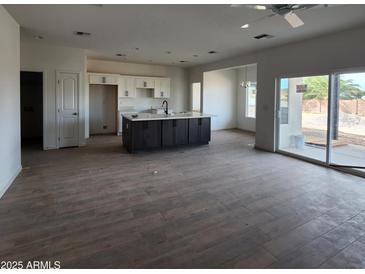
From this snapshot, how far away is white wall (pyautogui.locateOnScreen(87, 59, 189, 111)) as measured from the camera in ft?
28.9

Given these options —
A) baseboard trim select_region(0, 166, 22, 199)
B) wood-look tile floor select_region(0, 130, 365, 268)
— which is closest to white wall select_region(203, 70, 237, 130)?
wood-look tile floor select_region(0, 130, 365, 268)

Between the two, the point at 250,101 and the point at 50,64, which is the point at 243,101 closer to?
the point at 250,101

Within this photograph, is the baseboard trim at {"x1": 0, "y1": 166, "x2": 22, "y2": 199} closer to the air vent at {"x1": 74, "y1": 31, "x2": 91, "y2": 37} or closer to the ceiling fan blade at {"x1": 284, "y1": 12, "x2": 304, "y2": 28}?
the air vent at {"x1": 74, "y1": 31, "x2": 91, "y2": 37}

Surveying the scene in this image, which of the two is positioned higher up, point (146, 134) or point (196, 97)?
point (196, 97)

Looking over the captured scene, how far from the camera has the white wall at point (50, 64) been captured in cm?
606

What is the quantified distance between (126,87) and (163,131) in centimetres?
351

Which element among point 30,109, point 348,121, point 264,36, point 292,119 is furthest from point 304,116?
point 30,109

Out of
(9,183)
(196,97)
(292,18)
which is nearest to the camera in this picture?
(292,18)

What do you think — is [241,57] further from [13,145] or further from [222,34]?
[13,145]

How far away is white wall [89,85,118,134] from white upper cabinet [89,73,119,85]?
1.56 ft

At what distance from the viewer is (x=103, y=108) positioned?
9258 mm

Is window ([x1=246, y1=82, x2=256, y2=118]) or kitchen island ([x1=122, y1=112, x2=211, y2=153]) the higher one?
window ([x1=246, y1=82, x2=256, y2=118])

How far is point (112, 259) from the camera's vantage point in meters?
2.08

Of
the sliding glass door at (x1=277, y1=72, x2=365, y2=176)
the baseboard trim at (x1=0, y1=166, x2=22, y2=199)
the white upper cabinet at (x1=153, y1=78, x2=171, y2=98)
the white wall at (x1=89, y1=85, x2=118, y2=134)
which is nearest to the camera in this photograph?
the baseboard trim at (x1=0, y1=166, x2=22, y2=199)
